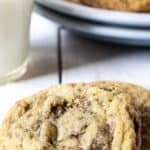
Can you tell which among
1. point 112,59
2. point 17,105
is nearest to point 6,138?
point 17,105

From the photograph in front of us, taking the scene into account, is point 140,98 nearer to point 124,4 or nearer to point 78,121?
point 78,121

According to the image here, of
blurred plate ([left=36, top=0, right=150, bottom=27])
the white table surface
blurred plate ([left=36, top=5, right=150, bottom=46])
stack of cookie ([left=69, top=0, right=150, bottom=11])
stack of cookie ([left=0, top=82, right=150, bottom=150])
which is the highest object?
stack of cookie ([left=69, top=0, right=150, bottom=11])

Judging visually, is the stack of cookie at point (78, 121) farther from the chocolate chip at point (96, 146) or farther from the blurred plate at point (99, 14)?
the blurred plate at point (99, 14)

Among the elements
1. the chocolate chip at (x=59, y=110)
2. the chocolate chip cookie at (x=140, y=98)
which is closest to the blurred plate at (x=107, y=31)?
the chocolate chip cookie at (x=140, y=98)

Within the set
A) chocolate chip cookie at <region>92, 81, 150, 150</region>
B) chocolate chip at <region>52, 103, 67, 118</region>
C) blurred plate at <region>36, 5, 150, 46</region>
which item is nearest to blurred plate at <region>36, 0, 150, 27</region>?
blurred plate at <region>36, 5, 150, 46</region>

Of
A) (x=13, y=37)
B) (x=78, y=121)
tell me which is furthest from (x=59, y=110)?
(x=13, y=37)

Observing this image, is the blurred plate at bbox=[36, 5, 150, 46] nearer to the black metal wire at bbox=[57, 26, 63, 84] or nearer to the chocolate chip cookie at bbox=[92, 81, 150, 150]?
the black metal wire at bbox=[57, 26, 63, 84]
